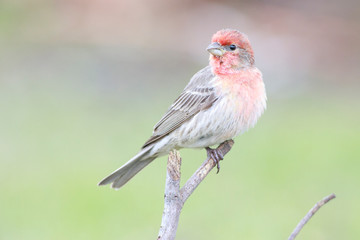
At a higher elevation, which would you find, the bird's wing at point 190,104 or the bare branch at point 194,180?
the bare branch at point 194,180

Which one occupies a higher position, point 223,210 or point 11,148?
point 11,148

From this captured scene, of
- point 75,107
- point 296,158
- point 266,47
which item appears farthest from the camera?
point 266,47

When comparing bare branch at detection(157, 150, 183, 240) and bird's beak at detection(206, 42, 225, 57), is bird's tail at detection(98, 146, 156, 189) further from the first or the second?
bare branch at detection(157, 150, 183, 240)

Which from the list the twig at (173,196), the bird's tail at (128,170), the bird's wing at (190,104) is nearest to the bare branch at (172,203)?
the twig at (173,196)

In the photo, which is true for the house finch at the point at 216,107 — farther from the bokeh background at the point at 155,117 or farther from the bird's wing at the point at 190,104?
the bokeh background at the point at 155,117

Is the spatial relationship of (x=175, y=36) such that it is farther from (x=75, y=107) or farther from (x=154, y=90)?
(x=75, y=107)

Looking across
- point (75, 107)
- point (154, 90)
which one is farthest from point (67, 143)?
point (154, 90)

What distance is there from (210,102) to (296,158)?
3261 mm

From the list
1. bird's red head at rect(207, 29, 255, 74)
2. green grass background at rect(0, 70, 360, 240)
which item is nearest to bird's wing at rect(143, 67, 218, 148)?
bird's red head at rect(207, 29, 255, 74)

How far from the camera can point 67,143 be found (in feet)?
30.2

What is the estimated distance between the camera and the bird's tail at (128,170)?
5.03 meters

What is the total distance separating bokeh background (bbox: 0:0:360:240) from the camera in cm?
694

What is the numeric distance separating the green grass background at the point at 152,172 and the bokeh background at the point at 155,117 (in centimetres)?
2

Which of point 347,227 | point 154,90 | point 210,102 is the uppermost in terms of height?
point 210,102
